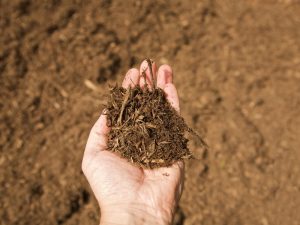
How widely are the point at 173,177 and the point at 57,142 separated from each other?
5.91 ft

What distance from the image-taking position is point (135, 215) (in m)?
2.44

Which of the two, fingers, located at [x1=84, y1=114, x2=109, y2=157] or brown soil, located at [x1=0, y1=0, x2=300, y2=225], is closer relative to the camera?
fingers, located at [x1=84, y1=114, x2=109, y2=157]

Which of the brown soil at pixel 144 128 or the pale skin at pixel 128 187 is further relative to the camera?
the brown soil at pixel 144 128

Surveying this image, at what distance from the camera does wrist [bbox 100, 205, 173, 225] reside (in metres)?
2.41

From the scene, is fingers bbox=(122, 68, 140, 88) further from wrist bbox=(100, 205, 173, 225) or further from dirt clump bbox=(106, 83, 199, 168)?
wrist bbox=(100, 205, 173, 225)

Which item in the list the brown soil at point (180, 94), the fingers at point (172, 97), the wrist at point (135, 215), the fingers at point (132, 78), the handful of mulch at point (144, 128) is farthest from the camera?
the brown soil at point (180, 94)

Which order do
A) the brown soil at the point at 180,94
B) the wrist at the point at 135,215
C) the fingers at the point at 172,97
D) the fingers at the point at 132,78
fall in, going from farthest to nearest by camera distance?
the brown soil at the point at 180,94 < the fingers at the point at 132,78 < the fingers at the point at 172,97 < the wrist at the point at 135,215

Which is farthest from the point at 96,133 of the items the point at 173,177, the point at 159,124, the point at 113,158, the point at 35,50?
the point at 35,50

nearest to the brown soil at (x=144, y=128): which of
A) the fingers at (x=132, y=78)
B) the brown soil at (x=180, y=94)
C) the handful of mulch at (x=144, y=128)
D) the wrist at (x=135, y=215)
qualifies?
the handful of mulch at (x=144, y=128)

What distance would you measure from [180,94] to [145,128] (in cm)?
190


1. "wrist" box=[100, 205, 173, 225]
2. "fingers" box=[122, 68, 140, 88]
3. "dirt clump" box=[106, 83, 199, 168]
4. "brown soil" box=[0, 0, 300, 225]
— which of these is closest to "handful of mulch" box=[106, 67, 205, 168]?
"dirt clump" box=[106, 83, 199, 168]

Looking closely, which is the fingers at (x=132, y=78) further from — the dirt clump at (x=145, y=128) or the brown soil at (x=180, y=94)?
the brown soil at (x=180, y=94)

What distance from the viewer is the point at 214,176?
13.4 feet

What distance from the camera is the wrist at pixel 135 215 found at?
→ 2.41 meters
